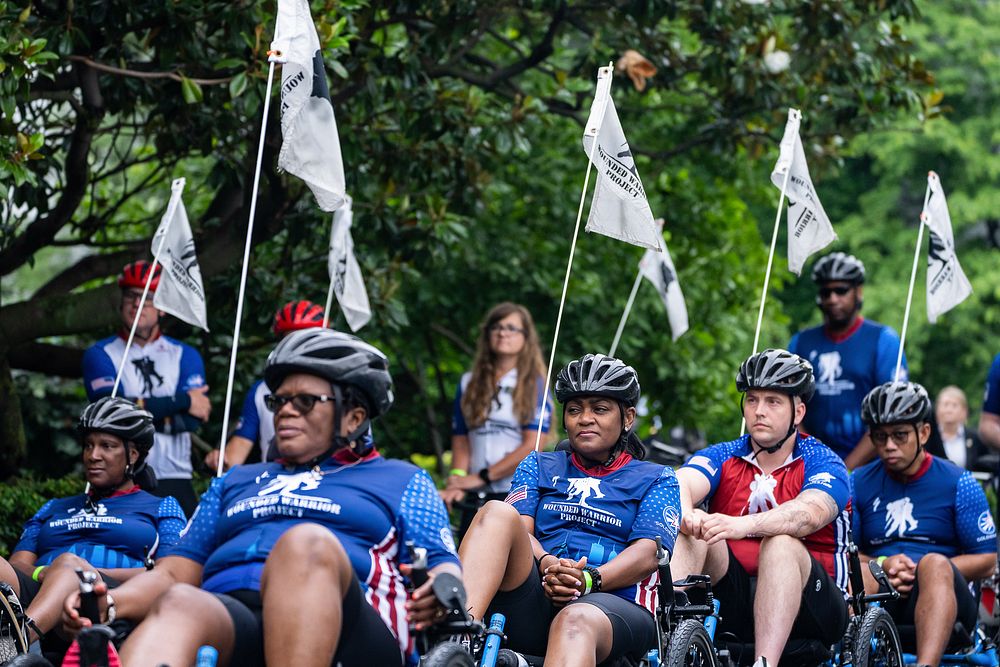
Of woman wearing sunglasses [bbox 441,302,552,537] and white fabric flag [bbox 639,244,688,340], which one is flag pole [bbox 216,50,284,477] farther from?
white fabric flag [bbox 639,244,688,340]

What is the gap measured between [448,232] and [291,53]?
352 centimetres

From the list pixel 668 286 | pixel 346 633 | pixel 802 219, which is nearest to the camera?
pixel 346 633

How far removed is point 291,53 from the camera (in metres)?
7.31

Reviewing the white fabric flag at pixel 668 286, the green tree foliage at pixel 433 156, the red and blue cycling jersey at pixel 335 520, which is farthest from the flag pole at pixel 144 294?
the white fabric flag at pixel 668 286

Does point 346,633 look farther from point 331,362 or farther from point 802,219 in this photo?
point 802,219

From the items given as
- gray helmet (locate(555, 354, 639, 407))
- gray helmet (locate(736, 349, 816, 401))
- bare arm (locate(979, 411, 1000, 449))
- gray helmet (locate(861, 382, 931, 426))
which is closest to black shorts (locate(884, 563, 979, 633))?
gray helmet (locate(861, 382, 931, 426))

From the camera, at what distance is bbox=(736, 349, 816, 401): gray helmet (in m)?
7.14

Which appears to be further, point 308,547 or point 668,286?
point 668,286


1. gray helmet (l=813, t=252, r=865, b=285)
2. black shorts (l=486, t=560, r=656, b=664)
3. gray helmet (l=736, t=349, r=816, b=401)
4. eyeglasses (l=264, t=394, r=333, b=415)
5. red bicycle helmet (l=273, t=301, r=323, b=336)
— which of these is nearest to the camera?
eyeglasses (l=264, t=394, r=333, b=415)

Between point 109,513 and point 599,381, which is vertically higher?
point 599,381

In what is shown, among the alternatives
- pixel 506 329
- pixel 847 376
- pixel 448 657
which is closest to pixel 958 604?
pixel 847 376

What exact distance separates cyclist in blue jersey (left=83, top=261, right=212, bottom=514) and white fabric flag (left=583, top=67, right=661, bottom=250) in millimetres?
2290

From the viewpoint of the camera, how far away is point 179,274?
8.37m

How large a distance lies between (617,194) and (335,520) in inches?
150
